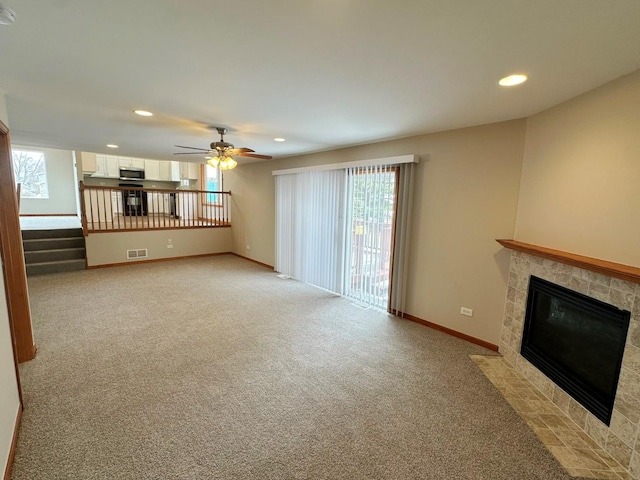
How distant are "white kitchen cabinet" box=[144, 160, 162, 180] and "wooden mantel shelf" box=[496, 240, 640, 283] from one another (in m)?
9.55

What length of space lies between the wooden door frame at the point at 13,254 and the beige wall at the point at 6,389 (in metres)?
0.55

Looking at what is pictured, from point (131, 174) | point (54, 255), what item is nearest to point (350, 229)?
point (54, 255)

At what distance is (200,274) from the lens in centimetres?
562

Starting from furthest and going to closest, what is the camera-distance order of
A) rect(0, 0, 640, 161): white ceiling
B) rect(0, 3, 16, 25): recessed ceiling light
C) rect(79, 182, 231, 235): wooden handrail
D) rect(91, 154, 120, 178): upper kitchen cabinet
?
1. rect(91, 154, 120, 178): upper kitchen cabinet
2. rect(79, 182, 231, 235): wooden handrail
3. rect(0, 0, 640, 161): white ceiling
4. rect(0, 3, 16, 25): recessed ceiling light

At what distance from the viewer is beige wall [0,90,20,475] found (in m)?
1.55

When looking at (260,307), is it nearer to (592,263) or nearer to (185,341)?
(185,341)

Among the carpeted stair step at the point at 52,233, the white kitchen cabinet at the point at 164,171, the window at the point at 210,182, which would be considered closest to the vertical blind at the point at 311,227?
the window at the point at 210,182

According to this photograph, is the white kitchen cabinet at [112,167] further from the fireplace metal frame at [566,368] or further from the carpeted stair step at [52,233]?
the fireplace metal frame at [566,368]

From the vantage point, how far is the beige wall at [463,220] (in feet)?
9.50

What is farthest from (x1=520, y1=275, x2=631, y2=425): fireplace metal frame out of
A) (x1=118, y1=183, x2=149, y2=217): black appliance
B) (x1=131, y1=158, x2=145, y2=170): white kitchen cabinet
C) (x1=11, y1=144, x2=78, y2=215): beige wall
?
(x1=11, y1=144, x2=78, y2=215): beige wall

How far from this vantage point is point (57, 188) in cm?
882

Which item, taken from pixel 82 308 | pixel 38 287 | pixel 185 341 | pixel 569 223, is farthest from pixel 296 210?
pixel 38 287

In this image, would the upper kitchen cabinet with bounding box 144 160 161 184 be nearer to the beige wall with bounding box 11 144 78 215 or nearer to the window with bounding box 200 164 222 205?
the window with bounding box 200 164 222 205

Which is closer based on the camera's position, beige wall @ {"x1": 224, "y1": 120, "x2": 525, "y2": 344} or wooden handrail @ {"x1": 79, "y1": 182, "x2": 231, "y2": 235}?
beige wall @ {"x1": 224, "y1": 120, "x2": 525, "y2": 344}
